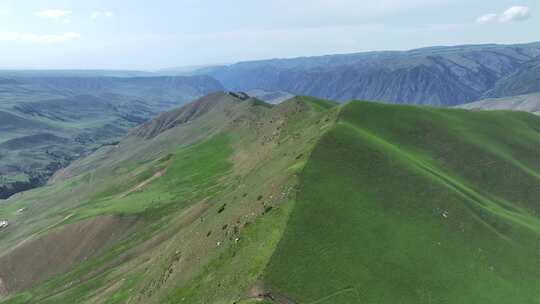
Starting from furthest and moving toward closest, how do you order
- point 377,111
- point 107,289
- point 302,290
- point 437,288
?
point 377,111, point 107,289, point 437,288, point 302,290

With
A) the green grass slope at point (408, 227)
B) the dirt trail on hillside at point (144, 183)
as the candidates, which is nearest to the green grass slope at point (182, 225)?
the dirt trail on hillside at point (144, 183)

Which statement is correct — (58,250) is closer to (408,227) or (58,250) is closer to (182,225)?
(182,225)

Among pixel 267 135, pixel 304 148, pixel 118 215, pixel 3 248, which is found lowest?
pixel 3 248

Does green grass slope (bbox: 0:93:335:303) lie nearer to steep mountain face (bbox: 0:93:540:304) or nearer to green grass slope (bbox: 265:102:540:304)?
steep mountain face (bbox: 0:93:540:304)

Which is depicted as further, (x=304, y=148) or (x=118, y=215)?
(x=118, y=215)

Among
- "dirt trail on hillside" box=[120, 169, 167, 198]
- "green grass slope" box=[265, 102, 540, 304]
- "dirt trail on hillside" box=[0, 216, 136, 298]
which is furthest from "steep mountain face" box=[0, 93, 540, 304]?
"dirt trail on hillside" box=[120, 169, 167, 198]

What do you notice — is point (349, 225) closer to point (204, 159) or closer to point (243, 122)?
point (204, 159)

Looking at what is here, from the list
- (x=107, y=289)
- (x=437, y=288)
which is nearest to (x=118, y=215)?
(x=107, y=289)
